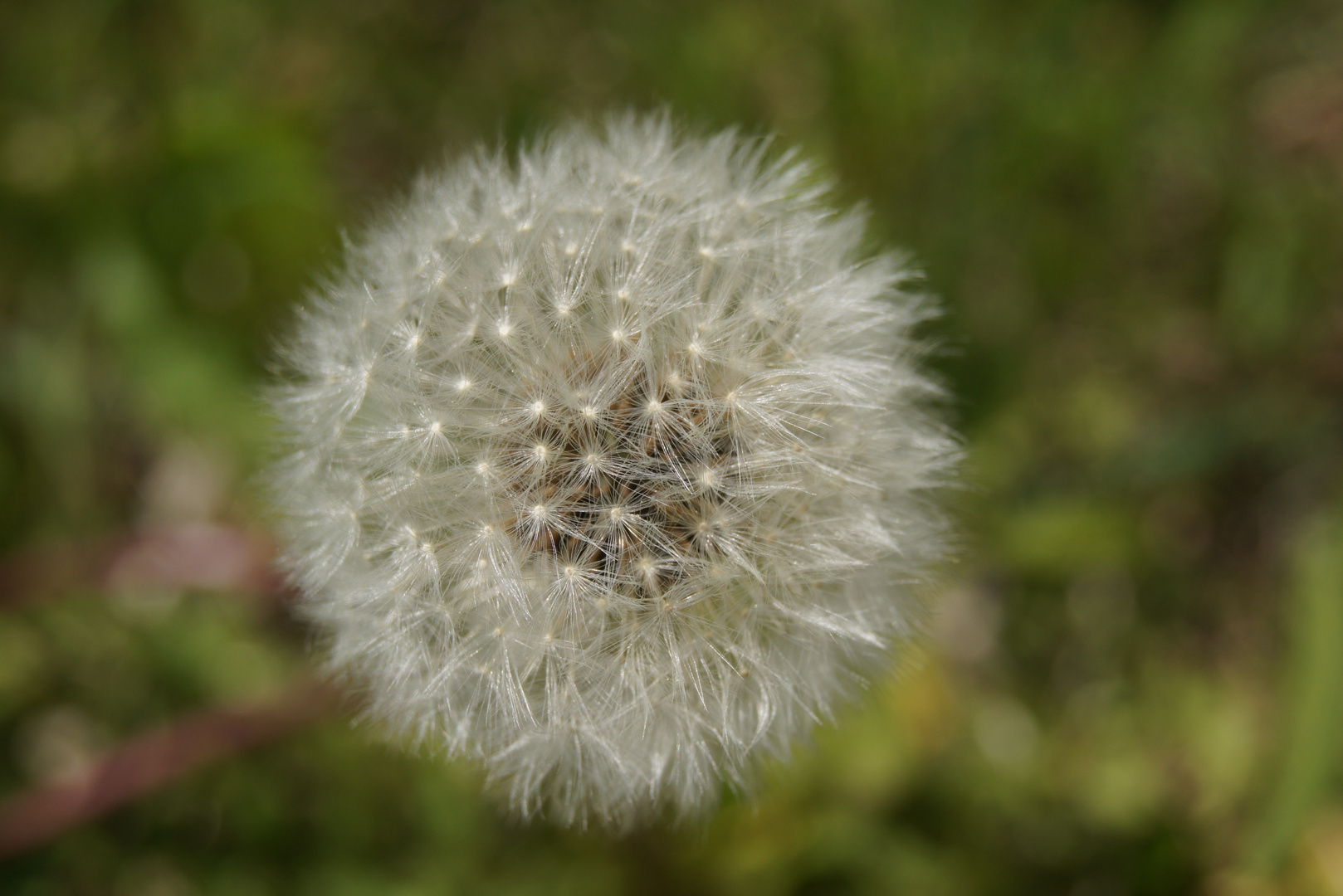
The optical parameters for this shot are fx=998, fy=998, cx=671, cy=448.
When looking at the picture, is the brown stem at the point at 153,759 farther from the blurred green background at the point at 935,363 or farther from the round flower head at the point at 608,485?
the round flower head at the point at 608,485

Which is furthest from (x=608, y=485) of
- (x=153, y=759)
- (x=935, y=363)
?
(x=153, y=759)

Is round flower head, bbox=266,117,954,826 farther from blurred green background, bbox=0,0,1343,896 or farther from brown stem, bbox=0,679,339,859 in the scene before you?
brown stem, bbox=0,679,339,859

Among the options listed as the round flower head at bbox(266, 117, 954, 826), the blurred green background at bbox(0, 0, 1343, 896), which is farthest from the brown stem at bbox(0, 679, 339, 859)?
the round flower head at bbox(266, 117, 954, 826)

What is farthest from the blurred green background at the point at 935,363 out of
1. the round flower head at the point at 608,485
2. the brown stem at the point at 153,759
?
the round flower head at the point at 608,485

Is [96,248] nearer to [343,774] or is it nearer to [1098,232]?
[343,774]

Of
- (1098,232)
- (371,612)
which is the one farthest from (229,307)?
(1098,232)

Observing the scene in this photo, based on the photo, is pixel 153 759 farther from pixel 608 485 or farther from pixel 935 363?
pixel 935 363

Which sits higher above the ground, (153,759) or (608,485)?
(608,485)
